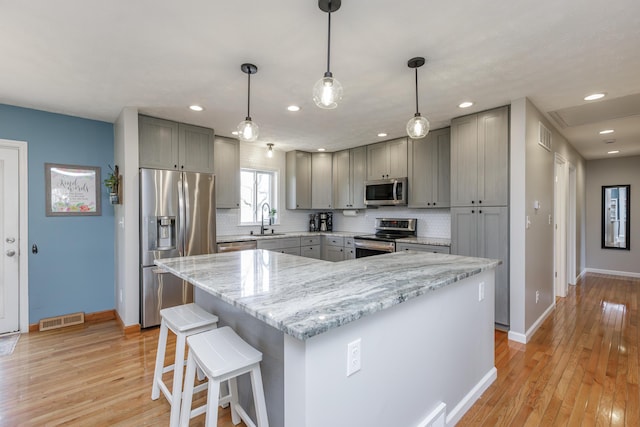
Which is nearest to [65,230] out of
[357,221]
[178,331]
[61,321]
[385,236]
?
[61,321]

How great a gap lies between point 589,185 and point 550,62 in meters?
5.67

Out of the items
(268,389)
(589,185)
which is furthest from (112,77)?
(589,185)

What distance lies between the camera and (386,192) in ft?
15.6

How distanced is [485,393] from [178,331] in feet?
7.02

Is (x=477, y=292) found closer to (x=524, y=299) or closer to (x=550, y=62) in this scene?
(x=524, y=299)

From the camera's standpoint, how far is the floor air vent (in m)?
3.43

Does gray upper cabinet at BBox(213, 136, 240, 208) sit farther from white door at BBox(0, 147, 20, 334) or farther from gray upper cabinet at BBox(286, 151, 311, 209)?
white door at BBox(0, 147, 20, 334)

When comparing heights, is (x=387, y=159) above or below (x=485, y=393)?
above

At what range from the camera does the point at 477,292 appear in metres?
2.14

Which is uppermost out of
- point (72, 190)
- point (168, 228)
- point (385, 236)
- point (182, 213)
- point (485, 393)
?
point (72, 190)

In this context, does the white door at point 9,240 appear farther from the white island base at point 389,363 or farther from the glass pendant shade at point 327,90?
the glass pendant shade at point 327,90

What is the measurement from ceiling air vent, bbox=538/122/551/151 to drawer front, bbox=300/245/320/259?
3.50 metres

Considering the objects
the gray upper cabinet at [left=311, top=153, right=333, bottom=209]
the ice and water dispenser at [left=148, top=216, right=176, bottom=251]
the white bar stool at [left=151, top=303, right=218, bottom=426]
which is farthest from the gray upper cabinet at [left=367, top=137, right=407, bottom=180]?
the white bar stool at [left=151, top=303, right=218, bottom=426]

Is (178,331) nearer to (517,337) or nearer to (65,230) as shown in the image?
(65,230)
